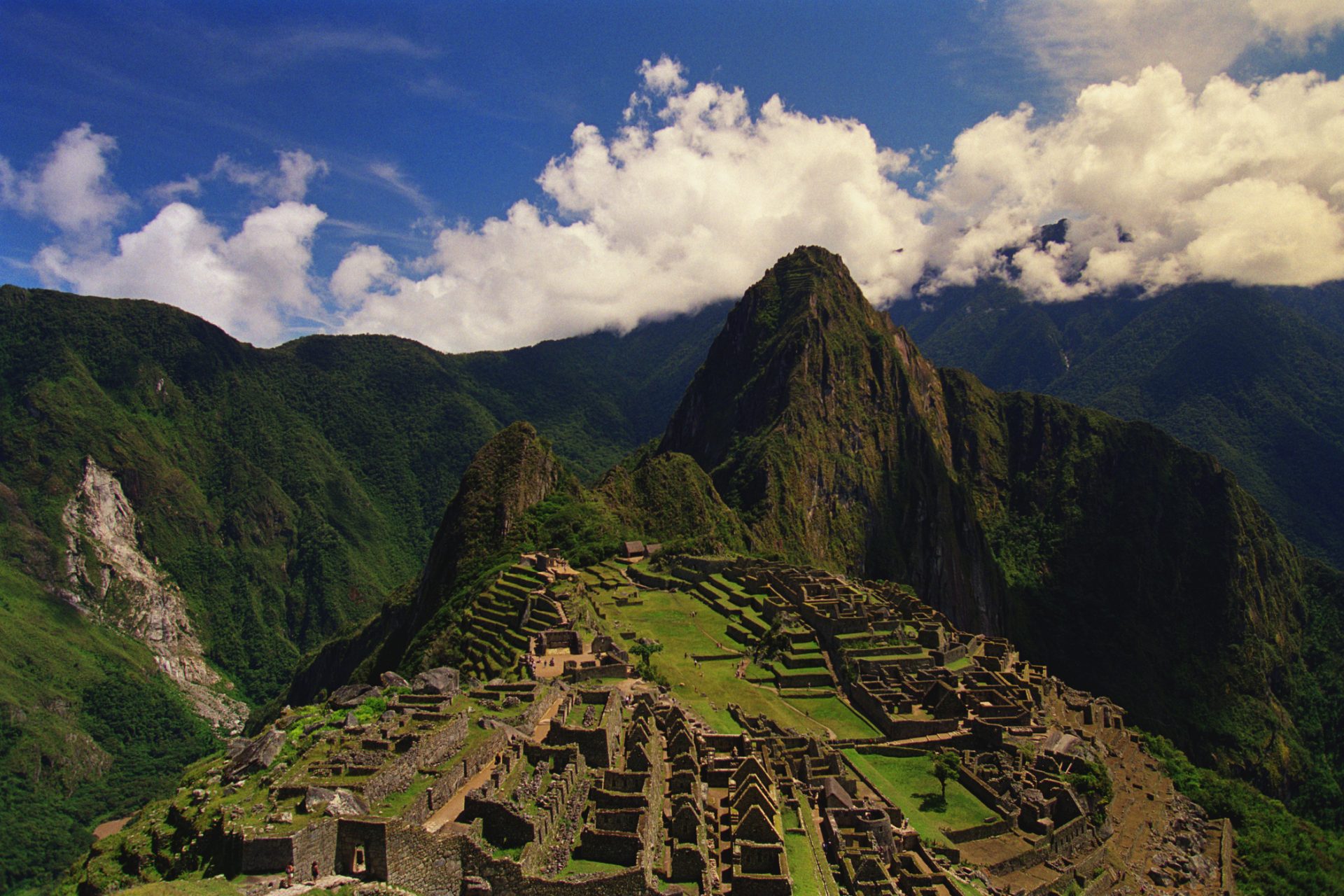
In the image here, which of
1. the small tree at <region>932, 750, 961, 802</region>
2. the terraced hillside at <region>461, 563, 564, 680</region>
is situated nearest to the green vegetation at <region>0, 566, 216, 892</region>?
the terraced hillside at <region>461, 563, 564, 680</region>

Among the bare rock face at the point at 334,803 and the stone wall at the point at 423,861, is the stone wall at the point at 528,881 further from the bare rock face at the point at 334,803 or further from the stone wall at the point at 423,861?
the bare rock face at the point at 334,803

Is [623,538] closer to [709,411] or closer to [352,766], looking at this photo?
[352,766]

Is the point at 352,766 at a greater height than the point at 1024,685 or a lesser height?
greater

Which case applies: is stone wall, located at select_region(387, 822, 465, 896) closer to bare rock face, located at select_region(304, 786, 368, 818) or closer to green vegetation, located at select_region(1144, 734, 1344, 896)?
bare rock face, located at select_region(304, 786, 368, 818)

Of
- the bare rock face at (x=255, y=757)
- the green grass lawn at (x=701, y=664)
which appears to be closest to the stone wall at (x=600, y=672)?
the green grass lawn at (x=701, y=664)

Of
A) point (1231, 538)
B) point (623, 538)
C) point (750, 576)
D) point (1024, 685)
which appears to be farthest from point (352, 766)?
point (1231, 538)

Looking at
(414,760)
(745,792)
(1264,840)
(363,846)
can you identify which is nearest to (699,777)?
(745,792)
